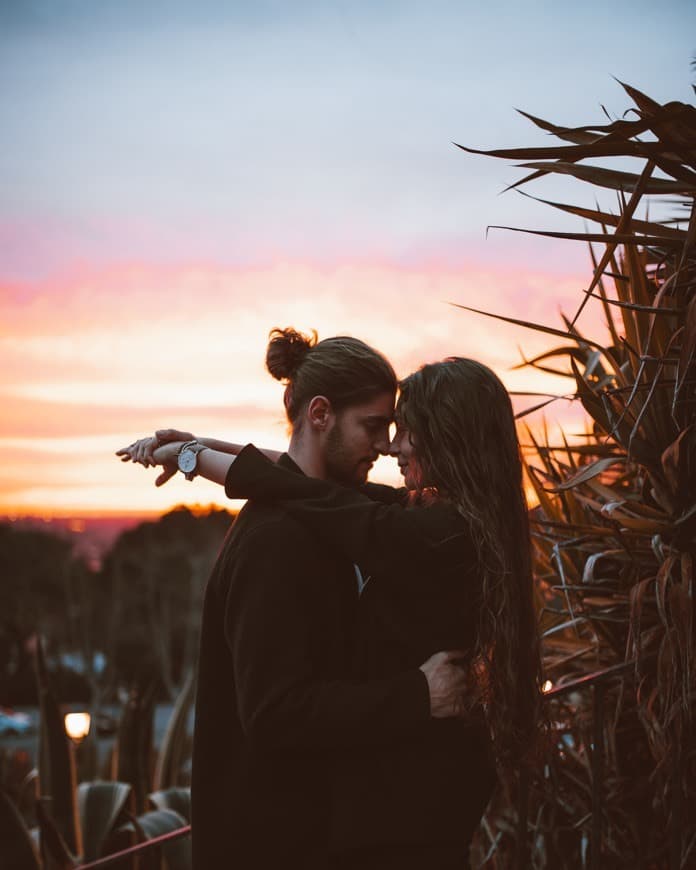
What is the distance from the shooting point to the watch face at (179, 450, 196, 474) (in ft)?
6.61

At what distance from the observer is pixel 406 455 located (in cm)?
179

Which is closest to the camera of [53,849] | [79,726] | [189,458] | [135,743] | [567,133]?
[189,458]

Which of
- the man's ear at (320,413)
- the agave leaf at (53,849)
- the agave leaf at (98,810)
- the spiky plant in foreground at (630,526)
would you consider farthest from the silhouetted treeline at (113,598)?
the man's ear at (320,413)

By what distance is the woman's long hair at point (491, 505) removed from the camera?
1.68 m

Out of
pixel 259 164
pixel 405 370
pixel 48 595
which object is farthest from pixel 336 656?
pixel 48 595

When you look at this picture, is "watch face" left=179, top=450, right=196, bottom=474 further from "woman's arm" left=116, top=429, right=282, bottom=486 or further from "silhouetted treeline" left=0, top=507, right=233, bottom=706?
"silhouetted treeline" left=0, top=507, right=233, bottom=706

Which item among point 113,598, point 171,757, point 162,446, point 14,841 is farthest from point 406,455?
point 113,598

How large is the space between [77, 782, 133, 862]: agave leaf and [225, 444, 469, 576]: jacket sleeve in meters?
3.53

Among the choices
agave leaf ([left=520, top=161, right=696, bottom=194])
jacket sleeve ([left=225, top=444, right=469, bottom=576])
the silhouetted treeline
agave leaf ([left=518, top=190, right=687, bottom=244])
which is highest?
agave leaf ([left=520, top=161, right=696, bottom=194])

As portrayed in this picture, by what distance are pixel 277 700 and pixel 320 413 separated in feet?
1.94

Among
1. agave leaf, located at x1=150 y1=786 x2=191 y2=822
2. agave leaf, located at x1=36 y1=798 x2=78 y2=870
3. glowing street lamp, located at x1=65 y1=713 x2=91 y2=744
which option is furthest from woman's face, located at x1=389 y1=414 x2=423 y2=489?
glowing street lamp, located at x1=65 y1=713 x2=91 y2=744

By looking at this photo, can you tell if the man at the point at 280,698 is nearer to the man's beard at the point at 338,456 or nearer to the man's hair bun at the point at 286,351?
the man's beard at the point at 338,456

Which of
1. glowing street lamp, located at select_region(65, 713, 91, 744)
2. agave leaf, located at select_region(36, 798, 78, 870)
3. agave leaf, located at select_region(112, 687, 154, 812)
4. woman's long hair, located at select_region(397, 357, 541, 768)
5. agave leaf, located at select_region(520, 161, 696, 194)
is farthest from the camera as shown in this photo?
glowing street lamp, located at select_region(65, 713, 91, 744)

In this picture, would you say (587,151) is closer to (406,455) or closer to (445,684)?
(406,455)
